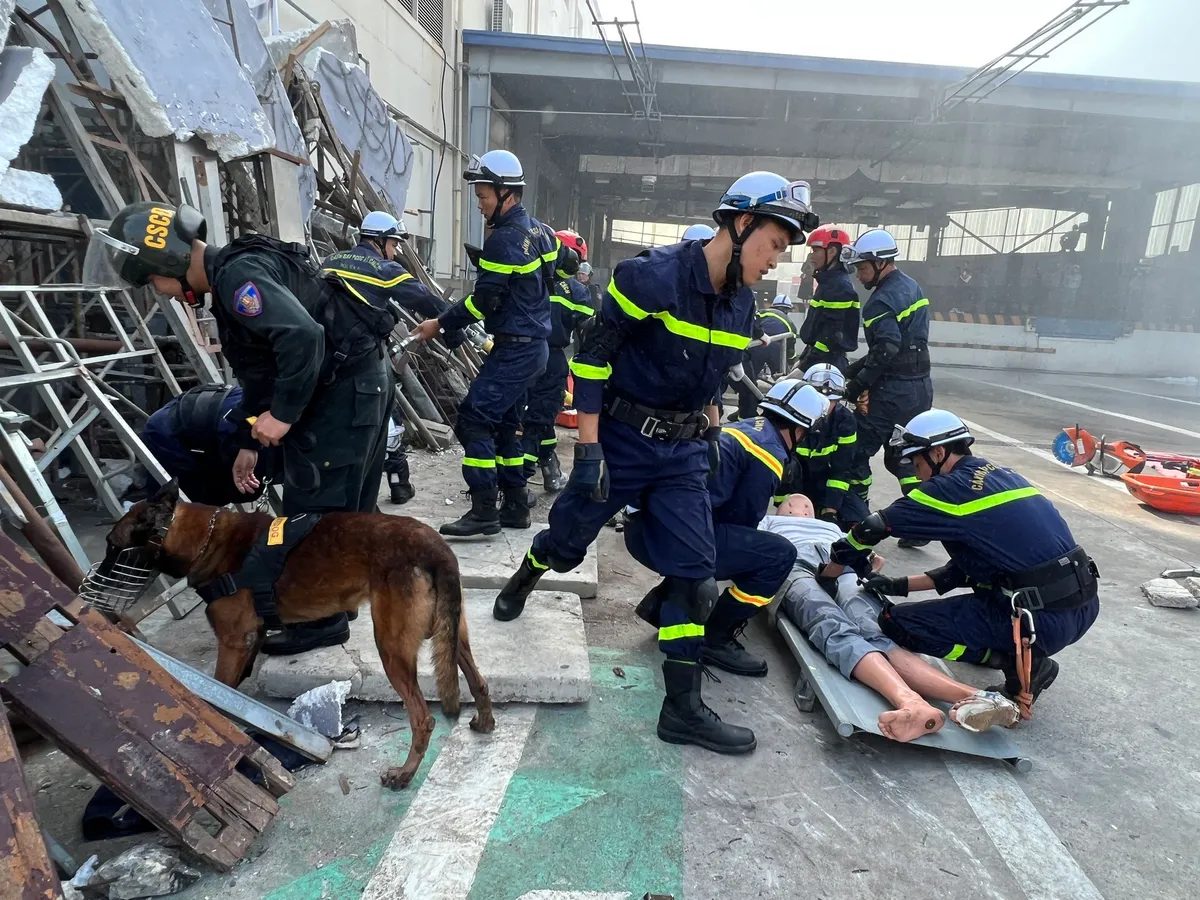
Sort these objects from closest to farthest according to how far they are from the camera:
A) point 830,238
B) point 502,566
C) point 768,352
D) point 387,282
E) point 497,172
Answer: point 387,282
point 502,566
point 497,172
point 830,238
point 768,352

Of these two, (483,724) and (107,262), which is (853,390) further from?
(107,262)

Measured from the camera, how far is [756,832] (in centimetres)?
228

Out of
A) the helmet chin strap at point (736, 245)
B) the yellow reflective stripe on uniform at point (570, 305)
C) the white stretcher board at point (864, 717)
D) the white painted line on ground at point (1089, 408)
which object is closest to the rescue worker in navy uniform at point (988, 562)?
the white stretcher board at point (864, 717)

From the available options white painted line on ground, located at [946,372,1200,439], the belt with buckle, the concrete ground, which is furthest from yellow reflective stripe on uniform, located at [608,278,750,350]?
white painted line on ground, located at [946,372,1200,439]

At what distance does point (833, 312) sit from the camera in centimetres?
617

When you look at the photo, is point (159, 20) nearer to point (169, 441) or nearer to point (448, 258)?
point (169, 441)

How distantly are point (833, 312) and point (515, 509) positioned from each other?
338 cm

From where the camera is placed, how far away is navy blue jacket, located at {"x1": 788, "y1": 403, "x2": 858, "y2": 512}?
4.79m

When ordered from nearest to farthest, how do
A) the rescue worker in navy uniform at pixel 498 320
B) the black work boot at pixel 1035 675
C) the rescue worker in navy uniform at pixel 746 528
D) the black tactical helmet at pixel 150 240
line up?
the black tactical helmet at pixel 150 240, the black work boot at pixel 1035 675, the rescue worker in navy uniform at pixel 746 528, the rescue worker in navy uniform at pixel 498 320

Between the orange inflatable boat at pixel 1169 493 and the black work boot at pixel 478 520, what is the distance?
19.4 ft

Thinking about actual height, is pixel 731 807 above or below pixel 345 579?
below

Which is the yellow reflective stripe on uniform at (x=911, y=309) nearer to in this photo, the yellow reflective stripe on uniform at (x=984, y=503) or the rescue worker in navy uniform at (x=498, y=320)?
the yellow reflective stripe on uniform at (x=984, y=503)

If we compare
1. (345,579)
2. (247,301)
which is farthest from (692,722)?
(247,301)

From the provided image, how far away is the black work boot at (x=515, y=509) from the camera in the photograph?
461 centimetres
